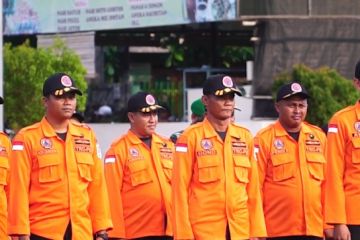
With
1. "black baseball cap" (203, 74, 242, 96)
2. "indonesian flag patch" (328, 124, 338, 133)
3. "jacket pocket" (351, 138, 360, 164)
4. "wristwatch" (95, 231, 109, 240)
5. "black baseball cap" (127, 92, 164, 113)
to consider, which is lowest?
"wristwatch" (95, 231, 109, 240)

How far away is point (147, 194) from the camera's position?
35.2 ft

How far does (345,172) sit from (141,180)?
242cm

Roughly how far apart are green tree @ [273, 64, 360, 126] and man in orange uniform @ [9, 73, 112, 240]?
10951mm

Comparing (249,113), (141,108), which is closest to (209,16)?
(249,113)

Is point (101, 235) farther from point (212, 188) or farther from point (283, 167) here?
point (283, 167)

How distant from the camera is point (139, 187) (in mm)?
10750

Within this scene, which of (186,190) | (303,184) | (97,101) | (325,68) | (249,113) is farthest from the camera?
(97,101)

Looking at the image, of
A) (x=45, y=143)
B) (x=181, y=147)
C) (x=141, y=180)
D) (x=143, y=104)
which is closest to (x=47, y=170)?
(x=45, y=143)

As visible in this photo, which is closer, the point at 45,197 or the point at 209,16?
the point at 45,197

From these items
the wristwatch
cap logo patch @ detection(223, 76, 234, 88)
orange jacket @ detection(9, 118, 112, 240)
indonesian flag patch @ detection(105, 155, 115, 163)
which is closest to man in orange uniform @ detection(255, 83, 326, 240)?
cap logo patch @ detection(223, 76, 234, 88)

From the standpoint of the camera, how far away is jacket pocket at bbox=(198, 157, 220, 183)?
8922mm

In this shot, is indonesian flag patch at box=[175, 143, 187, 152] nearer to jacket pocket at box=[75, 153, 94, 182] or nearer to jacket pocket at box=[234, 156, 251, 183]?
jacket pocket at box=[234, 156, 251, 183]

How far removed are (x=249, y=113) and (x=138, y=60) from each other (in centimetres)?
1182

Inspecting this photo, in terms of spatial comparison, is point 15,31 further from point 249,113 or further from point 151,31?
point 249,113
